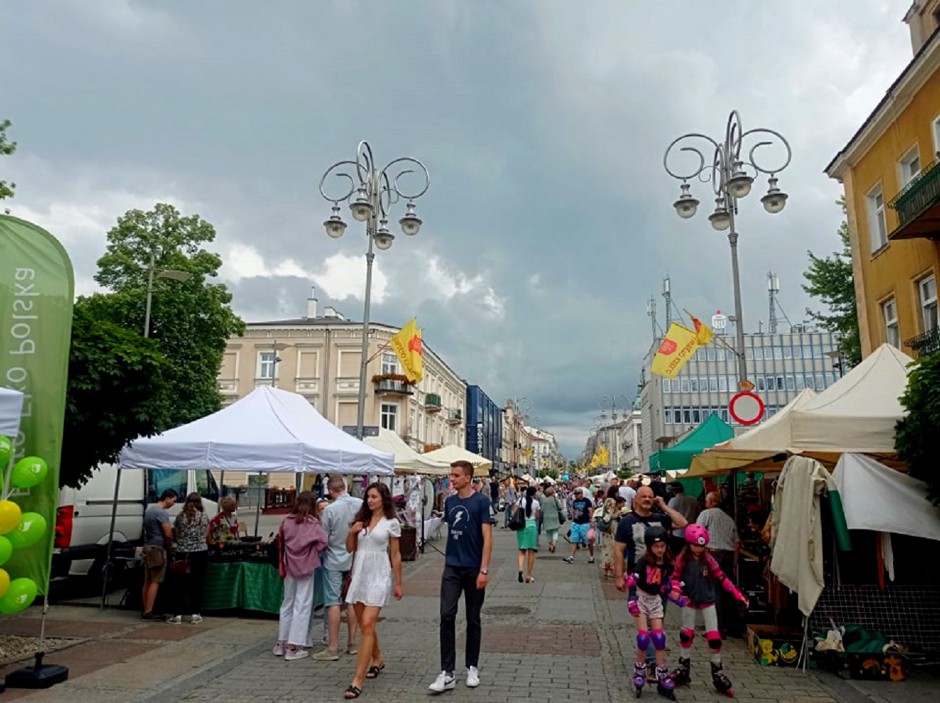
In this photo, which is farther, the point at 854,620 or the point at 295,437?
the point at 295,437

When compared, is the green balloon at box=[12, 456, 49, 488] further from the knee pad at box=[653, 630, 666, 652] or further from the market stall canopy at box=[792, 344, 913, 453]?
the market stall canopy at box=[792, 344, 913, 453]

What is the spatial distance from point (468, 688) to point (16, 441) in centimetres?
468

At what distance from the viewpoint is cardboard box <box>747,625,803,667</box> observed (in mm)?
7387

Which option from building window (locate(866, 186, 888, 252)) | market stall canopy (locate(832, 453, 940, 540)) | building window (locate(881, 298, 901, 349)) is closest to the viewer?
market stall canopy (locate(832, 453, 940, 540))

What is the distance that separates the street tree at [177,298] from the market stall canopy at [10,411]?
2524 centimetres

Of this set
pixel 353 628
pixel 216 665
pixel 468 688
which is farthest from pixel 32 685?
pixel 468 688

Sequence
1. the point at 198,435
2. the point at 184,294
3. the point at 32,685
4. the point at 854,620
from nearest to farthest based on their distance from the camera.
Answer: the point at 32,685 < the point at 854,620 < the point at 198,435 < the point at 184,294

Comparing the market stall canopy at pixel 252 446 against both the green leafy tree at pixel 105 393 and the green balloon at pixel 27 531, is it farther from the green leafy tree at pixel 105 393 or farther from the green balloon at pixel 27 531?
the green balloon at pixel 27 531

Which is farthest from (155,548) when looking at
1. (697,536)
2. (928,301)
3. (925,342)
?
(928,301)

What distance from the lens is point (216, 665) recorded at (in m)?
7.17

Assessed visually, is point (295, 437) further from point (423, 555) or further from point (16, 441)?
point (423, 555)

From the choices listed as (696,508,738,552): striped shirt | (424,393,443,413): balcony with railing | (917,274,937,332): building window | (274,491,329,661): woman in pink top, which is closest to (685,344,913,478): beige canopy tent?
(696,508,738,552): striped shirt

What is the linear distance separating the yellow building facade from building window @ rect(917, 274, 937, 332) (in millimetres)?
23

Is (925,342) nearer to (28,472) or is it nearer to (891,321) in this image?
(891,321)
